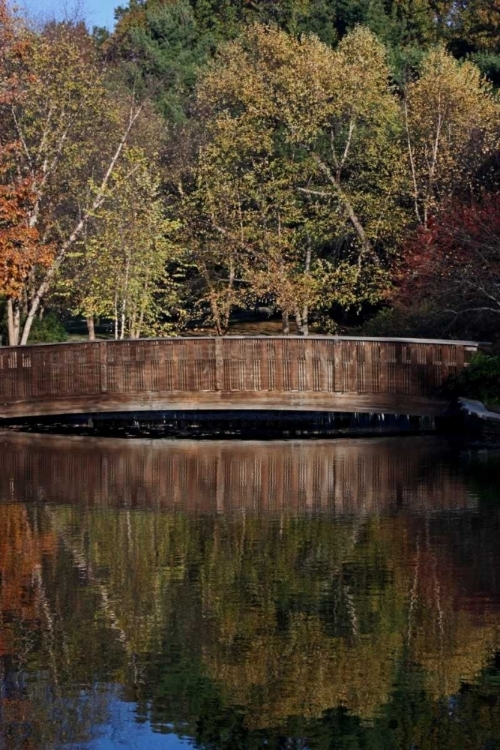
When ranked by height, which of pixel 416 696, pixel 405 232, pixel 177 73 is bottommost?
pixel 416 696

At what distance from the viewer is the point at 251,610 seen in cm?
1639

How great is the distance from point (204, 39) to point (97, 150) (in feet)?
136

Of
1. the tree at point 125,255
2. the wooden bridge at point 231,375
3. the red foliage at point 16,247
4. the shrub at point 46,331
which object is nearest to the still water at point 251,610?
the wooden bridge at point 231,375

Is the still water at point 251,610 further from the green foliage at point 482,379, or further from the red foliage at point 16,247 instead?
the red foliage at point 16,247

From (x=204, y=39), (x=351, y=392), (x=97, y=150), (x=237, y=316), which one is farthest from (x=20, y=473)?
(x=204, y=39)

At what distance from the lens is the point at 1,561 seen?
63.8ft

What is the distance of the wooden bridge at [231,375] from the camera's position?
36.8 metres

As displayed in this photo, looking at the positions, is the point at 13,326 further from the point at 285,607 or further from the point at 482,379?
the point at 285,607

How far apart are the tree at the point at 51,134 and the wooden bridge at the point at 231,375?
6001 mm

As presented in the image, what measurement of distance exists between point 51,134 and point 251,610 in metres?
33.0

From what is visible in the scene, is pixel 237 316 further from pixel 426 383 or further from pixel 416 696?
pixel 416 696

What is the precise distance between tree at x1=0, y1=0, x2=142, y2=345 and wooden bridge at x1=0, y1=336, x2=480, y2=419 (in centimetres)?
600

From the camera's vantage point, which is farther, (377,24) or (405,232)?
(377,24)

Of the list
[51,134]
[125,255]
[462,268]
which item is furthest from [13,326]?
[462,268]
